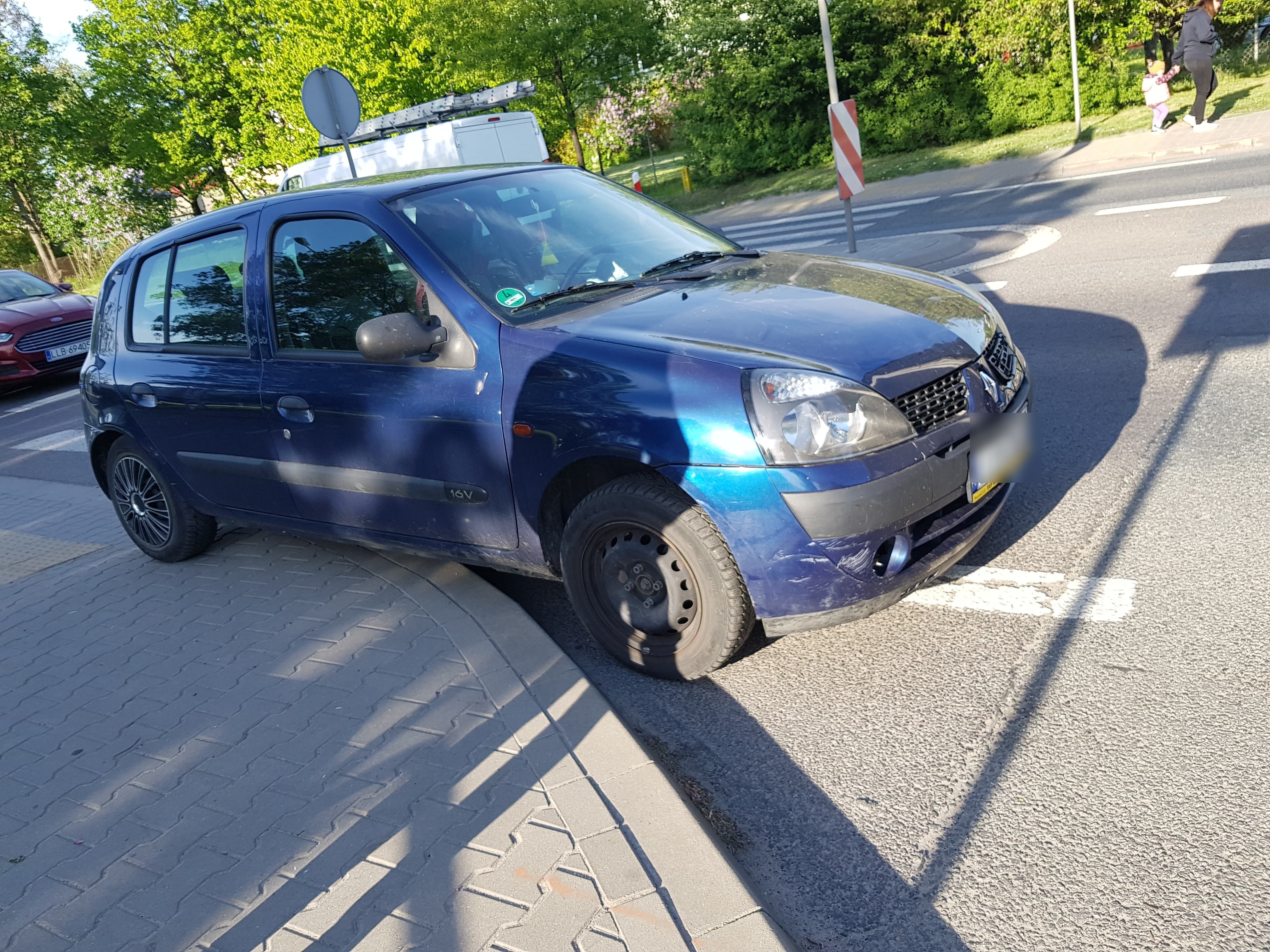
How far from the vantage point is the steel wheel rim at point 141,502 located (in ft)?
19.1

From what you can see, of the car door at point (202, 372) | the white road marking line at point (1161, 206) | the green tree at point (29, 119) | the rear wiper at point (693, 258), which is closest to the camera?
the rear wiper at point (693, 258)

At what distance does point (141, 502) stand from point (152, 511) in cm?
10

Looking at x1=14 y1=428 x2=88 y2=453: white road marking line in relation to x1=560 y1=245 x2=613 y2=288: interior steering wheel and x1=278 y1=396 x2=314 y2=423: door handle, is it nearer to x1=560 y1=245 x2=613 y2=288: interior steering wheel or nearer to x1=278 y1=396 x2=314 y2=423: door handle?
x1=278 y1=396 x2=314 y2=423: door handle

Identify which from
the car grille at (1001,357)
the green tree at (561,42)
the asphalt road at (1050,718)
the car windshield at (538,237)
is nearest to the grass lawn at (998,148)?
the green tree at (561,42)

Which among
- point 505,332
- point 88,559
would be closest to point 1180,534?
point 505,332

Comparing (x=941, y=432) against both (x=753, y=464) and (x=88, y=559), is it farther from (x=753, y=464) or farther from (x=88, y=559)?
(x=88, y=559)

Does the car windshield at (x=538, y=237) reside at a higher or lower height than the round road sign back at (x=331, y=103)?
lower

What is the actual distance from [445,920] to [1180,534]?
3024 mm

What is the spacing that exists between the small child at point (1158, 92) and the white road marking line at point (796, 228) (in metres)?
4.53

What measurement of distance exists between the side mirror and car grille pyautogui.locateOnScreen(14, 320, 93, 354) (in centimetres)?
1332

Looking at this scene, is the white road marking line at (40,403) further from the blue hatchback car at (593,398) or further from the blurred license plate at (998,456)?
the blurred license plate at (998,456)

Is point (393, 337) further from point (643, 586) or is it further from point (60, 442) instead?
point (60, 442)

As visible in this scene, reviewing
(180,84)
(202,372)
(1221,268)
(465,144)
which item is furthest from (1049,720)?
(180,84)

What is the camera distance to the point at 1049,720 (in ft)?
9.91
